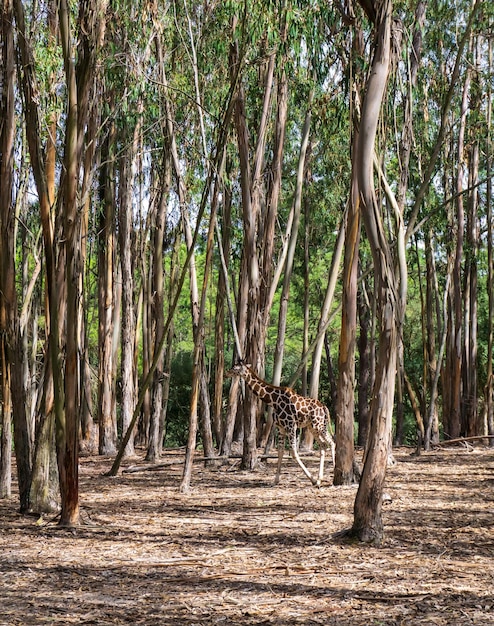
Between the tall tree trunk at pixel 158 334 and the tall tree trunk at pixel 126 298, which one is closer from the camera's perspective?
the tall tree trunk at pixel 158 334

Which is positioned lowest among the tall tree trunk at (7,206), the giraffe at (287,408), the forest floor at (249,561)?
the forest floor at (249,561)

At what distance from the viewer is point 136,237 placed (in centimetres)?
1747

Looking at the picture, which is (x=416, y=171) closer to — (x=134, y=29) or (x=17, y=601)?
(x=134, y=29)

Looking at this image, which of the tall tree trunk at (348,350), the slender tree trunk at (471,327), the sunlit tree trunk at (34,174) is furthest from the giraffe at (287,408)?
the slender tree trunk at (471,327)

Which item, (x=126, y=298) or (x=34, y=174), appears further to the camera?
(x=126, y=298)

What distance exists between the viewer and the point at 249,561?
6234 millimetres

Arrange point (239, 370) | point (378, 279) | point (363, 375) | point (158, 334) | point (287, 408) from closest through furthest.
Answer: point (378, 279), point (287, 408), point (239, 370), point (158, 334), point (363, 375)

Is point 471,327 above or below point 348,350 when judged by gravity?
above

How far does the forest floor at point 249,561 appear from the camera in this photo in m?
4.94

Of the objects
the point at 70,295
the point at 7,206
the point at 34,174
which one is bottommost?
the point at 70,295

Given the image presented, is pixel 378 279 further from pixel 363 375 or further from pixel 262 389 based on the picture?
pixel 363 375

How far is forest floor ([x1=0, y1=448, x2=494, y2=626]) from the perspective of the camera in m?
4.94

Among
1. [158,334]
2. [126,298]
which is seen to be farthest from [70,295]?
[126,298]

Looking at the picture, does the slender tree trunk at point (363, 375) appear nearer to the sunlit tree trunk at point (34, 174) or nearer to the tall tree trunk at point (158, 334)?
the tall tree trunk at point (158, 334)
